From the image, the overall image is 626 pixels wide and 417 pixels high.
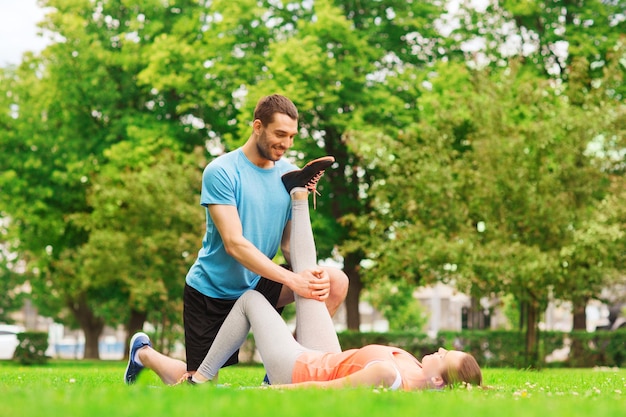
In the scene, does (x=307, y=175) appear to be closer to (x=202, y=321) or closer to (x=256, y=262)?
(x=256, y=262)

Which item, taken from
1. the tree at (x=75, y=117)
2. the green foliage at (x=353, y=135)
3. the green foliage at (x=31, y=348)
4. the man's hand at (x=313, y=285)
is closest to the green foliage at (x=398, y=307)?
the green foliage at (x=353, y=135)

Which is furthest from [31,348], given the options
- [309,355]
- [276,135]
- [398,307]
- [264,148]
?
[398,307]

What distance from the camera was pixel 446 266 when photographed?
20.6m

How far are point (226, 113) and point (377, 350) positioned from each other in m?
22.4

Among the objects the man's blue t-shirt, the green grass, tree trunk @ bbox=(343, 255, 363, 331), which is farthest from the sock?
tree trunk @ bbox=(343, 255, 363, 331)

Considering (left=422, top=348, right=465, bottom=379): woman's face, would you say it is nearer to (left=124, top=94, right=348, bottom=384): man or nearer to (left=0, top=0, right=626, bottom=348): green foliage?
(left=124, top=94, right=348, bottom=384): man

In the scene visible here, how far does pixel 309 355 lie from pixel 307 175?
4.88 ft

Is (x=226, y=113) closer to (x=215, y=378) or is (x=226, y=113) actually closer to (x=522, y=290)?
(x=522, y=290)

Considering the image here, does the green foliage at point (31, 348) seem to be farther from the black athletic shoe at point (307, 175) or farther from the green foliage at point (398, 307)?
the black athletic shoe at point (307, 175)

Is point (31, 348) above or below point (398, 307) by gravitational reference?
below

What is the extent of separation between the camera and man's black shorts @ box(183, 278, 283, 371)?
6.97 meters

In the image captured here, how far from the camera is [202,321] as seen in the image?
7.01m

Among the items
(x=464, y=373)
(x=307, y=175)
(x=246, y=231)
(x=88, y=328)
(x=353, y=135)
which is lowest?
(x=88, y=328)

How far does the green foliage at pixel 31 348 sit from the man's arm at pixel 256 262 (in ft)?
67.7
